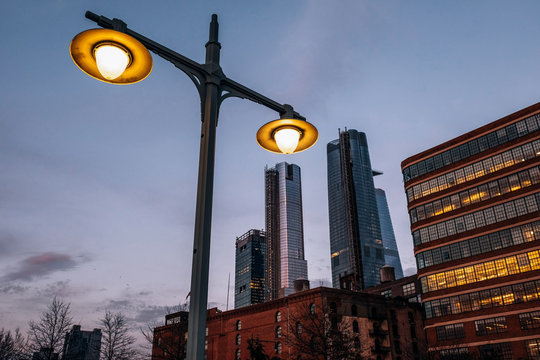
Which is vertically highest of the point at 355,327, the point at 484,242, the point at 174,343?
the point at 484,242

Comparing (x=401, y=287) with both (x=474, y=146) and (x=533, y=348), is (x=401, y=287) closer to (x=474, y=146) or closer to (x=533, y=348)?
(x=474, y=146)

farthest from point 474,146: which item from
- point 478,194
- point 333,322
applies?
point 333,322

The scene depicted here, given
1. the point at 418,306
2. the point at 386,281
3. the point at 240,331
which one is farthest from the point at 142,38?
the point at 386,281

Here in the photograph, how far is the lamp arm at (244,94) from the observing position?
6555mm

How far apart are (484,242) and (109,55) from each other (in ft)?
185

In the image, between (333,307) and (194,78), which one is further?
(333,307)

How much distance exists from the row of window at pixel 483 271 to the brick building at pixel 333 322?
385 inches

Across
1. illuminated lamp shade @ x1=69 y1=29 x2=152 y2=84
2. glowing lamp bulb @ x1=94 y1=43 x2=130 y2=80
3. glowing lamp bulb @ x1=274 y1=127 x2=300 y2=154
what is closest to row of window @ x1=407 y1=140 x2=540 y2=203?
glowing lamp bulb @ x1=274 y1=127 x2=300 y2=154

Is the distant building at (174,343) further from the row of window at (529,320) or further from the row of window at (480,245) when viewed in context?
the row of window at (529,320)

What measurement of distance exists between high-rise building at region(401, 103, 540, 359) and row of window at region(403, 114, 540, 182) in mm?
134

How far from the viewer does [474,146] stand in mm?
57906

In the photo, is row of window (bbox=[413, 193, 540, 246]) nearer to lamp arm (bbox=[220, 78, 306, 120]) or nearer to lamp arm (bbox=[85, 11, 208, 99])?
lamp arm (bbox=[220, 78, 306, 120])

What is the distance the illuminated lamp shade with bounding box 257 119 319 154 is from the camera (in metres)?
7.07

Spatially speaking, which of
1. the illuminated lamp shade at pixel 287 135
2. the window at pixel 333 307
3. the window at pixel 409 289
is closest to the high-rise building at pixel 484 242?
the window at pixel 333 307
